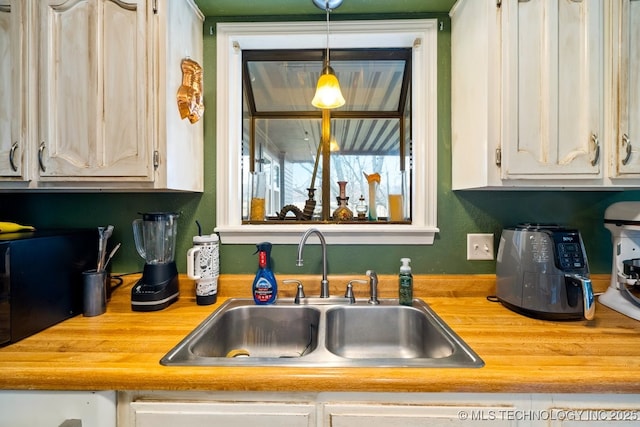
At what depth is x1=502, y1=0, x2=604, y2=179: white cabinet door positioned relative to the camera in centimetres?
103

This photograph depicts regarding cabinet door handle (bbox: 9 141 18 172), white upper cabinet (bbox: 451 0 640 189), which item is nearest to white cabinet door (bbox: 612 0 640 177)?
white upper cabinet (bbox: 451 0 640 189)

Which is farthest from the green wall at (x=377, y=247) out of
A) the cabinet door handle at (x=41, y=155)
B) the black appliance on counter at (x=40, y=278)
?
the cabinet door handle at (x=41, y=155)

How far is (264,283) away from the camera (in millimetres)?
1239

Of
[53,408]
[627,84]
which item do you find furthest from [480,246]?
[53,408]

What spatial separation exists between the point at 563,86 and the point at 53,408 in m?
1.82

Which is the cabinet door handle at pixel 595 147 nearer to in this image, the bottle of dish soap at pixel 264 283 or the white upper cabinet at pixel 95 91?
the bottle of dish soap at pixel 264 283

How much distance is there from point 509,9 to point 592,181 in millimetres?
681

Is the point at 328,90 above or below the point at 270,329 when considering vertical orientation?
above

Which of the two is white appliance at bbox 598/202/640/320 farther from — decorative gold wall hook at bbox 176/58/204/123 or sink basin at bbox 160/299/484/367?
decorative gold wall hook at bbox 176/58/204/123

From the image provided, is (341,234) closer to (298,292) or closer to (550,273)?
(298,292)

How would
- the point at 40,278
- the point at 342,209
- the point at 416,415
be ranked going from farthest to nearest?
the point at 342,209
the point at 40,278
the point at 416,415

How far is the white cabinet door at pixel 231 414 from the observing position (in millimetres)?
729

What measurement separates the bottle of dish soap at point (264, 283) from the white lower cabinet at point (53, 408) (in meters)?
0.58

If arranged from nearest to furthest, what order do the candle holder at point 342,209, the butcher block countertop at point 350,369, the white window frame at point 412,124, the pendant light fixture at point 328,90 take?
the butcher block countertop at point 350,369 → the pendant light fixture at point 328,90 → the white window frame at point 412,124 → the candle holder at point 342,209
